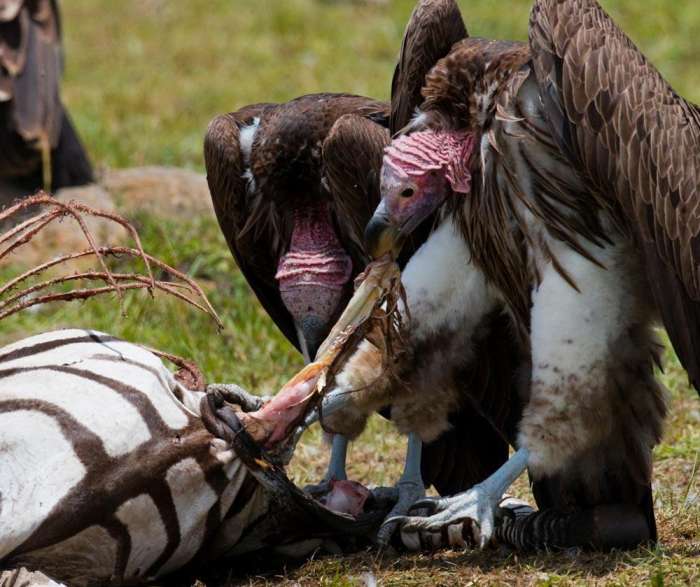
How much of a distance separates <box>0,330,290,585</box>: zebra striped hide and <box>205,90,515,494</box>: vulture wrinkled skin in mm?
949

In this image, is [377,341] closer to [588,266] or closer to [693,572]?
[588,266]

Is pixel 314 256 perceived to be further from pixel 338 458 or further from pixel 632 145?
pixel 632 145

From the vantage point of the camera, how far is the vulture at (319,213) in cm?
413

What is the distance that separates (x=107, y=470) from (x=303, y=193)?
1.51 metres

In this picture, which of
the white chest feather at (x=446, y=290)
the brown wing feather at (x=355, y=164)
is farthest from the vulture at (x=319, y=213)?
the white chest feather at (x=446, y=290)

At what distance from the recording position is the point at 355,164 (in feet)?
13.5

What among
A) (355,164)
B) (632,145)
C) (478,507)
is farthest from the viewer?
(355,164)

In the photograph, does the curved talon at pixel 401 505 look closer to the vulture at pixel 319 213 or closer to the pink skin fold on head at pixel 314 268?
the vulture at pixel 319 213

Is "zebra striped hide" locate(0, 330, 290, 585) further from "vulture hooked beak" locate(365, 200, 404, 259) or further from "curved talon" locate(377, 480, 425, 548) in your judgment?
"vulture hooked beak" locate(365, 200, 404, 259)

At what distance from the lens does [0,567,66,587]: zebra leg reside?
10.5 ft

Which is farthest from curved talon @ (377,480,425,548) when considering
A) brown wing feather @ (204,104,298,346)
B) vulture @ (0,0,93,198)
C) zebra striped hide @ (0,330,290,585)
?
vulture @ (0,0,93,198)

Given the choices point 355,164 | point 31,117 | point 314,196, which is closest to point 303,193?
point 314,196

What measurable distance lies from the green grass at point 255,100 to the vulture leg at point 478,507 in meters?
0.07

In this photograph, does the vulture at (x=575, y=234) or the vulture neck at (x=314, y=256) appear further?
the vulture neck at (x=314, y=256)
